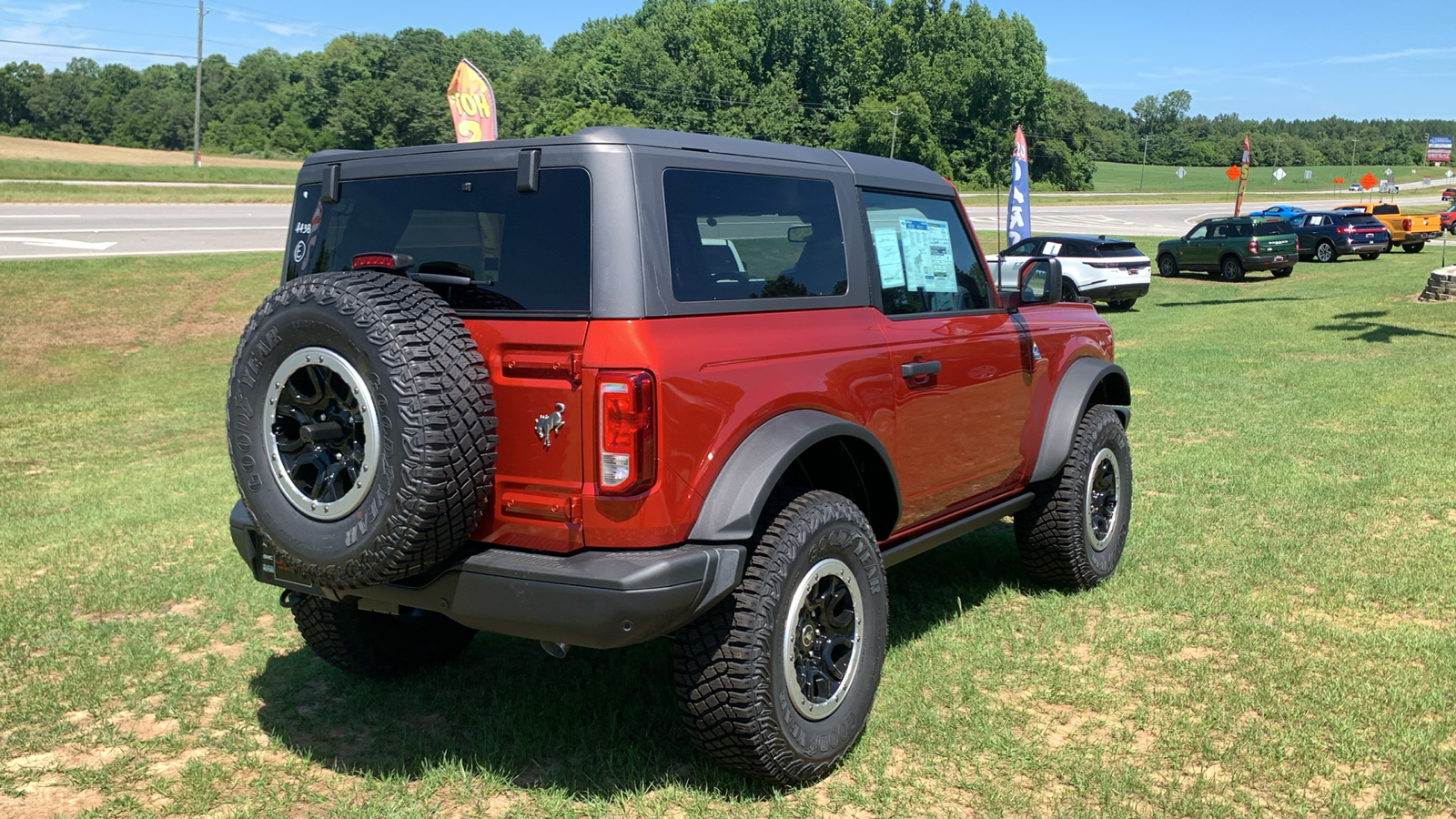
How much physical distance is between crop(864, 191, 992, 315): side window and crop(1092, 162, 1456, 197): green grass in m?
96.9

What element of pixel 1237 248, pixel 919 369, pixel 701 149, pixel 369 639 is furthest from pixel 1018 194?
pixel 369 639

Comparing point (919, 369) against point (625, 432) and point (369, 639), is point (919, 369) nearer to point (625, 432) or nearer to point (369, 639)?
point (625, 432)

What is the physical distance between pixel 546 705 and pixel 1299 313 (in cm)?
Answer: 1738

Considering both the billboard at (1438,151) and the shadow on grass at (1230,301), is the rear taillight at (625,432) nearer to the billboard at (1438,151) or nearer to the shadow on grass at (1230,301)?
the shadow on grass at (1230,301)

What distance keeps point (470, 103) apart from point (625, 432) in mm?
11914

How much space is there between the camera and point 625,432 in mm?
3000

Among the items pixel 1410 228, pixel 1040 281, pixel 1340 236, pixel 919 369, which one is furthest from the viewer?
pixel 1410 228

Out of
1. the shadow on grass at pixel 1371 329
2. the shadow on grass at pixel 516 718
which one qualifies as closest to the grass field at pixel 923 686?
the shadow on grass at pixel 516 718

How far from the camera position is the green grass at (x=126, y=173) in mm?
39125

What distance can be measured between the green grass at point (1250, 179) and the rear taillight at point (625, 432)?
99158 millimetres

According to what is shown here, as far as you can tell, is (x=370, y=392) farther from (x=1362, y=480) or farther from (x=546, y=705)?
(x=1362, y=480)

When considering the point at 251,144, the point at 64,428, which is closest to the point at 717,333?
the point at 64,428

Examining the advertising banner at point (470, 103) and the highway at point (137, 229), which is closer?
the advertising banner at point (470, 103)

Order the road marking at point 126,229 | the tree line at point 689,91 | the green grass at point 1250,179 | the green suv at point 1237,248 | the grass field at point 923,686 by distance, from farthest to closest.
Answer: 1. the green grass at point 1250,179
2. the tree line at point 689,91
3. the green suv at point 1237,248
4. the road marking at point 126,229
5. the grass field at point 923,686
